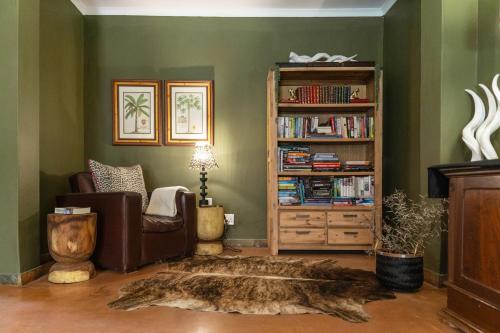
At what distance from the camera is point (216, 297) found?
2.44 meters

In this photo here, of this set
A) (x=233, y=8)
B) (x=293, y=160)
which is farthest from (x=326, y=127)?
(x=233, y=8)

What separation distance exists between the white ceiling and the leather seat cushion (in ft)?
7.97

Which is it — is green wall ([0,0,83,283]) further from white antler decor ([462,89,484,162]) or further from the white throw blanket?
white antler decor ([462,89,484,162])

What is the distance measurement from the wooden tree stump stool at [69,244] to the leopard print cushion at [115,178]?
575 millimetres

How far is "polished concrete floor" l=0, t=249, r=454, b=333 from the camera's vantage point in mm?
1971

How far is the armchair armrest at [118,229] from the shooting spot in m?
3.08

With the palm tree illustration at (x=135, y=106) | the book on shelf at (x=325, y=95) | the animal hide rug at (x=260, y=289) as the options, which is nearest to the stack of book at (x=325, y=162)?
the book on shelf at (x=325, y=95)

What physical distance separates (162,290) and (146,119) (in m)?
2.39

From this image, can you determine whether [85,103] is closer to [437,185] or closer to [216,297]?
[216,297]

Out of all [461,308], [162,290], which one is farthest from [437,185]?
[162,290]

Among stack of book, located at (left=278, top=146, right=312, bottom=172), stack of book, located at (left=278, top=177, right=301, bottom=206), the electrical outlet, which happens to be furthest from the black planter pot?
the electrical outlet

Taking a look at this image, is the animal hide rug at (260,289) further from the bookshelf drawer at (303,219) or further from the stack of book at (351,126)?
the stack of book at (351,126)

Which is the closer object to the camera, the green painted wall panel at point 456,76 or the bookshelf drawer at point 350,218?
the green painted wall panel at point 456,76

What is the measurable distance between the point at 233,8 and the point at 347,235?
2870mm
